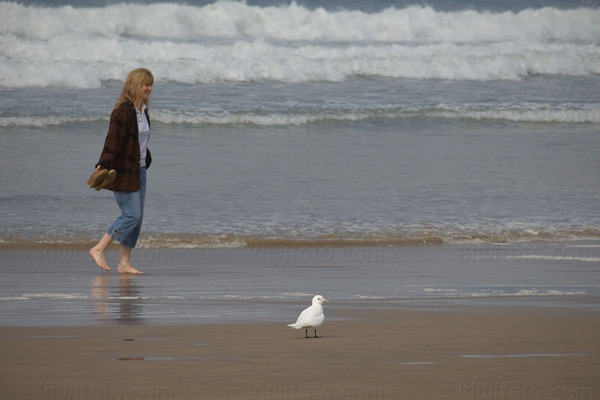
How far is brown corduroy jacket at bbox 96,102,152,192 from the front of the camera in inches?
311

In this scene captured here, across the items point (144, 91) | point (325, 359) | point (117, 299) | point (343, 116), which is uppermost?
point (144, 91)

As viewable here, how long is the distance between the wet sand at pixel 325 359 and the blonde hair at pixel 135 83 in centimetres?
263

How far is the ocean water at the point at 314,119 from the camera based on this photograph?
10.6 meters

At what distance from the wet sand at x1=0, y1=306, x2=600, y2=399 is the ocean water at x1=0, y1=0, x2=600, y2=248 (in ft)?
13.1

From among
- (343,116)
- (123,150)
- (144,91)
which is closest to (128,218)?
(123,150)

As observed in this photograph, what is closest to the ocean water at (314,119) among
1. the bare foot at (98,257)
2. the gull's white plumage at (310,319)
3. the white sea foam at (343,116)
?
the white sea foam at (343,116)

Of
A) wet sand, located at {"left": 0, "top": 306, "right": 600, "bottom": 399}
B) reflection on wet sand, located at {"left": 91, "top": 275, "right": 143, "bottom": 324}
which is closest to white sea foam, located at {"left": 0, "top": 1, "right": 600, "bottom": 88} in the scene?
reflection on wet sand, located at {"left": 91, "top": 275, "right": 143, "bottom": 324}

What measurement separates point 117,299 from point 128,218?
4.65 ft

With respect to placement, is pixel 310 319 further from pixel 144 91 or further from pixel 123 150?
pixel 144 91

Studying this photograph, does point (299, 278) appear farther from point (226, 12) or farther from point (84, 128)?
point (226, 12)

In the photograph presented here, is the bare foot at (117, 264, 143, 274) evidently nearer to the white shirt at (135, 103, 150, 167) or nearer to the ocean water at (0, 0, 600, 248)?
the white shirt at (135, 103, 150, 167)

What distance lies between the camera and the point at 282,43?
28281 millimetres

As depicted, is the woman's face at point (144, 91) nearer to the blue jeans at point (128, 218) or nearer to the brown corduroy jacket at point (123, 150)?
the brown corduroy jacket at point (123, 150)

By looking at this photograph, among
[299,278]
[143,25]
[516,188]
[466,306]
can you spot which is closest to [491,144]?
[516,188]
